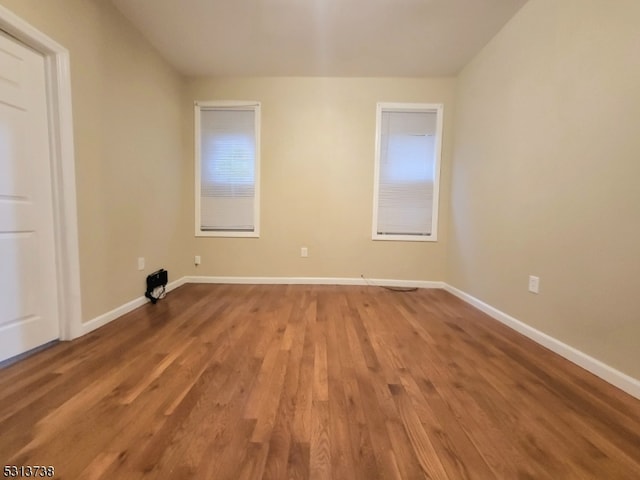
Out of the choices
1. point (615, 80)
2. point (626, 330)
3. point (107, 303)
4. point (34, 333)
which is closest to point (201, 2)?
point (107, 303)

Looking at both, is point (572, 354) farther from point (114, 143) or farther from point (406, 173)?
point (114, 143)

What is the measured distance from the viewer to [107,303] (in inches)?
90.7

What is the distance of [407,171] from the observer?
365 centimetres

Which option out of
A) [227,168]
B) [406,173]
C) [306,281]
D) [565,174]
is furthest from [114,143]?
[565,174]

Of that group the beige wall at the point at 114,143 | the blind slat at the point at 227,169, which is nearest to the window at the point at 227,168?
the blind slat at the point at 227,169

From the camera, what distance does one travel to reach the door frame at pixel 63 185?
1.83 metres

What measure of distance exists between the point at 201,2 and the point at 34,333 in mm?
2777

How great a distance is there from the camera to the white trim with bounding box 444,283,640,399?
1.46 m

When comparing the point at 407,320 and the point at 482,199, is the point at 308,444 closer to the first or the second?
the point at 407,320

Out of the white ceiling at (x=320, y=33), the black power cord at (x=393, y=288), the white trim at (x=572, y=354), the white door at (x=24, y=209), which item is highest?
the white ceiling at (x=320, y=33)

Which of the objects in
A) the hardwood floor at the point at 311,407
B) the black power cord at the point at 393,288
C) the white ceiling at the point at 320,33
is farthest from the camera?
the black power cord at the point at 393,288

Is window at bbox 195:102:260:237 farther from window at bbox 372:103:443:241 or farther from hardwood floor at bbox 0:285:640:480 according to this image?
hardwood floor at bbox 0:285:640:480

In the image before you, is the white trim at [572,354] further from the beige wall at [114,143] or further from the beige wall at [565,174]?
the beige wall at [114,143]

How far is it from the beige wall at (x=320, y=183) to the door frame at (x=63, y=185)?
1.75 m
